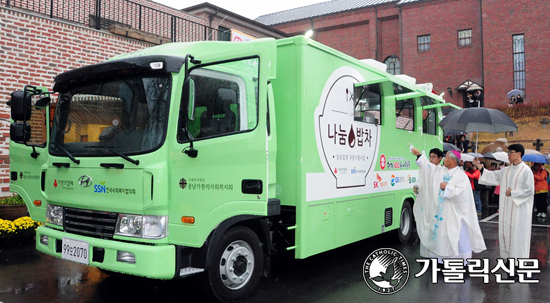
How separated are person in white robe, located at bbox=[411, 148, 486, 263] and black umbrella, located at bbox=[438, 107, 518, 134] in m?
1.43

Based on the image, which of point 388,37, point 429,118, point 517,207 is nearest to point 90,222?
point 517,207

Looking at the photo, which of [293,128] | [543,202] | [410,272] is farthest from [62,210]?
[543,202]

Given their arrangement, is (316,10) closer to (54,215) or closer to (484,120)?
(484,120)

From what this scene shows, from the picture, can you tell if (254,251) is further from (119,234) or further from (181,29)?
(181,29)

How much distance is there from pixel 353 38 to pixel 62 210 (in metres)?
31.6

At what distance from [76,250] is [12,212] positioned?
4.59 meters

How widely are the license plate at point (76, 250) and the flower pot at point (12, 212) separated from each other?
14.1ft

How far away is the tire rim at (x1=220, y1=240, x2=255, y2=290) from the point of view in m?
4.54

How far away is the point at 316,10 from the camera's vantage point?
36.8m

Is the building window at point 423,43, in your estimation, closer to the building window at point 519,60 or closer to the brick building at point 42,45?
the building window at point 519,60

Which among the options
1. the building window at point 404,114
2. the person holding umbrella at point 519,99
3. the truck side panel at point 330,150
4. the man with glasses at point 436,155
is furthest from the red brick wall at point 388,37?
the man with glasses at point 436,155

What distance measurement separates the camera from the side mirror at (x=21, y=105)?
5250mm

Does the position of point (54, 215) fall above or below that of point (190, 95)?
below

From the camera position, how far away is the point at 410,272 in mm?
6230
